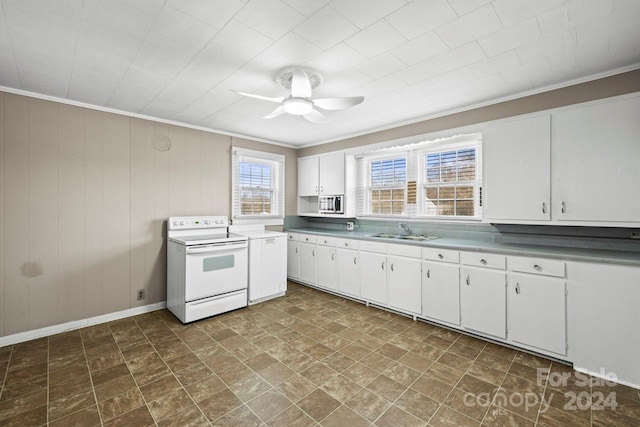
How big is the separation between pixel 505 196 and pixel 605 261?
3.22 ft

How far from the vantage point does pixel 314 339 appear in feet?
9.81

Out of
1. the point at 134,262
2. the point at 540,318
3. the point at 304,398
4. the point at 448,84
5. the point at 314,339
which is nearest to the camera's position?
the point at 304,398

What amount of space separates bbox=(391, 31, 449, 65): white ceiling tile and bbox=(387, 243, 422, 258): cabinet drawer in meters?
2.02

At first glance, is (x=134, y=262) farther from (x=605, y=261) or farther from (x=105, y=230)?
(x=605, y=261)

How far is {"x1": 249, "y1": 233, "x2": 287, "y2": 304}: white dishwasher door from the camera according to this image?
160 inches

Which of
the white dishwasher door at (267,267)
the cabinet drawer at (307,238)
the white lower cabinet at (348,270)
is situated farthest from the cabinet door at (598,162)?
the white dishwasher door at (267,267)

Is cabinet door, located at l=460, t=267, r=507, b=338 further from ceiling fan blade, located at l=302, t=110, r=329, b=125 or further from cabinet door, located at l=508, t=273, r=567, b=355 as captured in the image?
ceiling fan blade, located at l=302, t=110, r=329, b=125

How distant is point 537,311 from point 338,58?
2823mm

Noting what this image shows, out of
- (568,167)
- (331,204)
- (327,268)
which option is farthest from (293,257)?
(568,167)

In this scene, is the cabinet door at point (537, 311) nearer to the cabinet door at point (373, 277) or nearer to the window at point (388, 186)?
the cabinet door at point (373, 277)

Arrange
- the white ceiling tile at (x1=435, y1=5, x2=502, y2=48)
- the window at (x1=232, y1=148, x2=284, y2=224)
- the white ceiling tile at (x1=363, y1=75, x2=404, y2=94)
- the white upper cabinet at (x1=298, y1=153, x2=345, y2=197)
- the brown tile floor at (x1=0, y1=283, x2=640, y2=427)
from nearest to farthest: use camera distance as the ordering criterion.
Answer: the white ceiling tile at (x1=435, y1=5, x2=502, y2=48) < the brown tile floor at (x1=0, y1=283, x2=640, y2=427) < the white ceiling tile at (x1=363, y1=75, x2=404, y2=94) < the window at (x1=232, y1=148, x2=284, y2=224) < the white upper cabinet at (x1=298, y1=153, x2=345, y2=197)

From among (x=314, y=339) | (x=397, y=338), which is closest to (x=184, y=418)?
(x=314, y=339)

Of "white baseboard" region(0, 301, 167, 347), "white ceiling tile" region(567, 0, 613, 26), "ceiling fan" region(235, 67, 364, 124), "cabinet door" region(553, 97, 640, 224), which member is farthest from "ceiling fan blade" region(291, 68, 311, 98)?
"white baseboard" region(0, 301, 167, 347)

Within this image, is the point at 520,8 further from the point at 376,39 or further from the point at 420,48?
the point at 376,39
